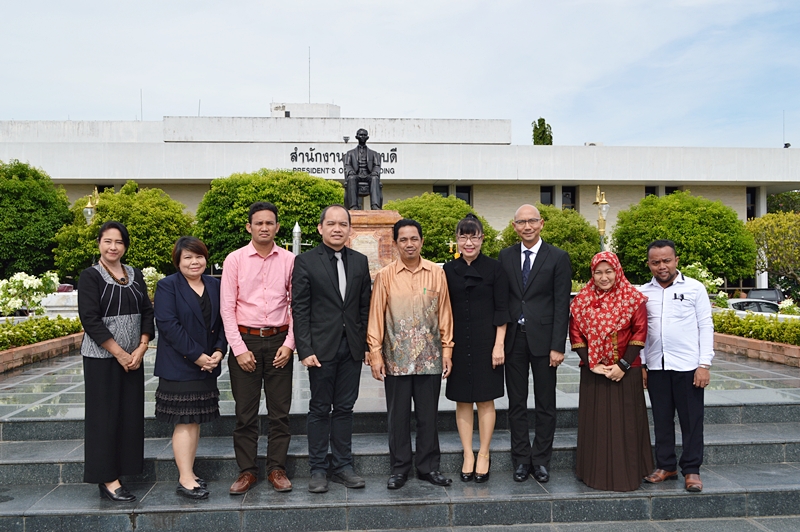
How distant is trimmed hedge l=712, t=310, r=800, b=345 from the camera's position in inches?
323

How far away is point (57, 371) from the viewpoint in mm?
7484

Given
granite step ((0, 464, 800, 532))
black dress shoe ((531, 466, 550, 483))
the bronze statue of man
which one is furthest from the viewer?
the bronze statue of man

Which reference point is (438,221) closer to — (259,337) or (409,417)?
(409,417)

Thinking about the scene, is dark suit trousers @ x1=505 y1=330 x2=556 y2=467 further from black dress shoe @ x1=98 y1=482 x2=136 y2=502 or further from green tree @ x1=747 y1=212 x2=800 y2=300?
green tree @ x1=747 y1=212 x2=800 y2=300

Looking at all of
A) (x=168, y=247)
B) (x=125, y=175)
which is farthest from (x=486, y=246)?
(x=125, y=175)

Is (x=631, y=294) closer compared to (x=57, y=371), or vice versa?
(x=631, y=294)

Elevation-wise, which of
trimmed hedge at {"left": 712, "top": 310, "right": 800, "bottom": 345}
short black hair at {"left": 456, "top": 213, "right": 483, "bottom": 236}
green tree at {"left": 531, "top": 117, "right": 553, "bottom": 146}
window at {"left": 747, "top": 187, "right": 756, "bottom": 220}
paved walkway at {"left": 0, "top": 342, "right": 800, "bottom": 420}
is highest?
green tree at {"left": 531, "top": 117, "right": 553, "bottom": 146}

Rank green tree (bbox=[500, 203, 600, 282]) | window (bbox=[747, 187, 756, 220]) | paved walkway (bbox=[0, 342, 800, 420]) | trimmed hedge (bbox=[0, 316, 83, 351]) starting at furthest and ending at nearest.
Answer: window (bbox=[747, 187, 756, 220])
green tree (bbox=[500, 203, 600, 282])
trimmed hedge (bbox=[0, 316, 83, 351])
paved walkway (bbox=[0, 342, 800, 420])

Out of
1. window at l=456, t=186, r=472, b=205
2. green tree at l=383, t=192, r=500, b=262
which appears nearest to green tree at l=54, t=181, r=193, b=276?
green tree at l=383, t=192, r=500, b=262

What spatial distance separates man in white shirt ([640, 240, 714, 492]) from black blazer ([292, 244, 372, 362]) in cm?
196

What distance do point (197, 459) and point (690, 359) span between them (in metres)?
3.39

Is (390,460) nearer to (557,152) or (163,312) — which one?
(163,312)

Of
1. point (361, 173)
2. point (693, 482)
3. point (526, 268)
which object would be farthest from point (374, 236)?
point (693, 482)

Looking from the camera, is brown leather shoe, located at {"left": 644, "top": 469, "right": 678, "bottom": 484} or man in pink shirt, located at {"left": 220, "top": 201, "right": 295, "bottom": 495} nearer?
man in pink shirt, located at {"left": 220, "top": 201, "right": 295, "bottom": 495}
